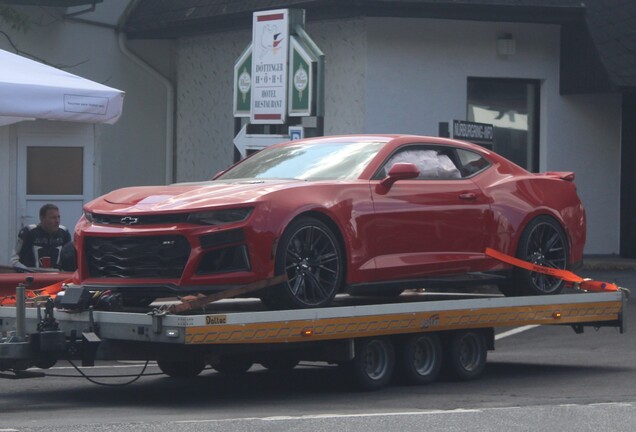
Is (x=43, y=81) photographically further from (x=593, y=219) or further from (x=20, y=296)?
(x=593, y=219)

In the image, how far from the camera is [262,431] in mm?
8141

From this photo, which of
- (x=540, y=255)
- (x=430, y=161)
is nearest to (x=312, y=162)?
(x=430, y=161)

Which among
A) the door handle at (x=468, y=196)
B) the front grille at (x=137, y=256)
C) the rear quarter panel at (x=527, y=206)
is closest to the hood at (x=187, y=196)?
the front grille at (x=137, y=256)

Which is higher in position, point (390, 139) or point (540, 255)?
point (390, 139)

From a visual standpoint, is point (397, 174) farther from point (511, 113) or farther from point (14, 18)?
point (14, 18)

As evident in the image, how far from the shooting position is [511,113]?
2044cm

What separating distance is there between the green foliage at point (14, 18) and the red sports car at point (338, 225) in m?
9.04

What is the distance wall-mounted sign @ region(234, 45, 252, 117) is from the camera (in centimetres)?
1585

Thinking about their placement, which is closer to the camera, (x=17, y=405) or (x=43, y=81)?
(x=17, y=405)

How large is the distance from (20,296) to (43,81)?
10.7 feet

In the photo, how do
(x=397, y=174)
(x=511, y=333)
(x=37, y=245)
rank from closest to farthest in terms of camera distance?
(x=397, y=174) < (x=37, y=245) < (x=511, y=333)

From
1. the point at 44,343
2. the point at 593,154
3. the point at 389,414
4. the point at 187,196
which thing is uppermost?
the point at 593,154

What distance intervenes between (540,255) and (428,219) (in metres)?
1.56

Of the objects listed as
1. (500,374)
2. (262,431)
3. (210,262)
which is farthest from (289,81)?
(262,431)
